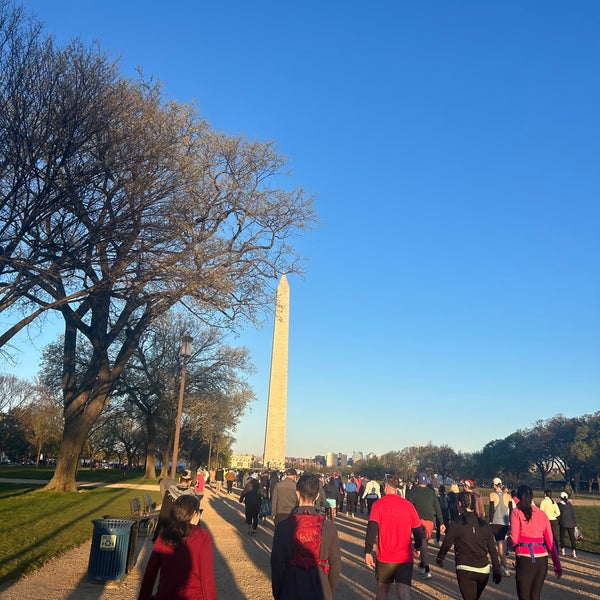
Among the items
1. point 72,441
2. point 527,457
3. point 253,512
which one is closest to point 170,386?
point 72,441

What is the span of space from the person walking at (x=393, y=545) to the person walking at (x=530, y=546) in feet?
4.26

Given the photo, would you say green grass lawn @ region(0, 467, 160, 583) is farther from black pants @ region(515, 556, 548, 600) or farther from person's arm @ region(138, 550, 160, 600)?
black pants @ region(515, 556, 548, 600)

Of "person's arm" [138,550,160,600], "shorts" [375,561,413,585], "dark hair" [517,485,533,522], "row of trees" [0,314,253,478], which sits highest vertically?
"row of trees" [0,314,253,478]

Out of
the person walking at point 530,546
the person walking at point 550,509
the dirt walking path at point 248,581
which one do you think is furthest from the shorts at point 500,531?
the person walking at point 530,546

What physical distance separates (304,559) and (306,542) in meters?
0.12

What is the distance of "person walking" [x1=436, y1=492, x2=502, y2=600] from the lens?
239 inches

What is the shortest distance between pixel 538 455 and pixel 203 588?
324 ft

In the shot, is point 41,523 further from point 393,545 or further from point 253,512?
point 393,545

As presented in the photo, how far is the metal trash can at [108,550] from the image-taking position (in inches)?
339

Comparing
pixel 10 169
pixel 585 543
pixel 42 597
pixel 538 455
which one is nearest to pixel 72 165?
pixel 10 169

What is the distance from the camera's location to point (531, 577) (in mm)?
6285

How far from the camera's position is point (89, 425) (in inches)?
904

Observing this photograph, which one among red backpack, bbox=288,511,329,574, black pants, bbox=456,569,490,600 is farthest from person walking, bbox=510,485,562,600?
red backpack, bbox=288,511,329,574

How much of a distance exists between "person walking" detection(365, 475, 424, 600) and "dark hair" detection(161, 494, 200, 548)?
8.03 feet
